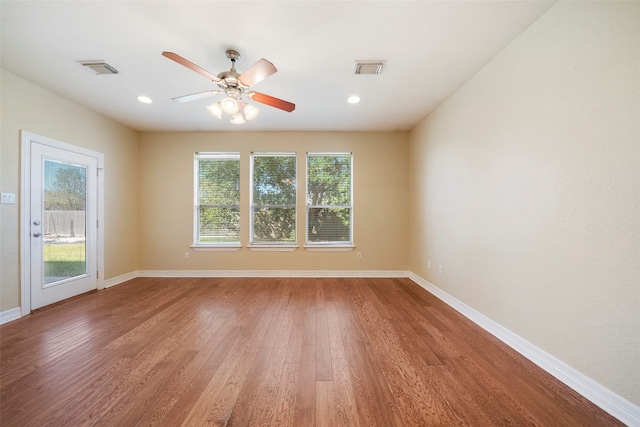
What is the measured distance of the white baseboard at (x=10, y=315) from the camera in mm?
2541

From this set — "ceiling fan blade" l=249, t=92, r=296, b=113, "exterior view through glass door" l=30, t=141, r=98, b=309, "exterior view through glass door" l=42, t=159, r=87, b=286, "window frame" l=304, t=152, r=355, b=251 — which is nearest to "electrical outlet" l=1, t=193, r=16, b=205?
"exterior view through glass door" l=30, t=141, r=98, b=309

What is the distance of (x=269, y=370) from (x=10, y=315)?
124 inches

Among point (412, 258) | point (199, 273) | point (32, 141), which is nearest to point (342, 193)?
point (412, 258)

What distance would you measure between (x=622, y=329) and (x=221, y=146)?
5.19 m

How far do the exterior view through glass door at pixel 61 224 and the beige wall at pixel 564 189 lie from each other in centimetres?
523

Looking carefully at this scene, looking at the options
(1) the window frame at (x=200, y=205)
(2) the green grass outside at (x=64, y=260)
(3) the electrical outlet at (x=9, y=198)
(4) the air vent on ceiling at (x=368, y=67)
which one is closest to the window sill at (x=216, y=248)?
(1) the window frame at (x=200, y=205)

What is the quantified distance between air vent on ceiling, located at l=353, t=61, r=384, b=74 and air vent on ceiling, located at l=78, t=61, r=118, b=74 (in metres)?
2.62

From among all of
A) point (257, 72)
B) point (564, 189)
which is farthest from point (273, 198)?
point (564, 189)

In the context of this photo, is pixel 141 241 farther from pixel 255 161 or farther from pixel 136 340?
pixel 136 340

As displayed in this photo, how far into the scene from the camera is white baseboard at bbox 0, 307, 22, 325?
2.54 metres

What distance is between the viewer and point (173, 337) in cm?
224

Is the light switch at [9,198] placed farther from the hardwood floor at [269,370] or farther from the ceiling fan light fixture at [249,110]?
the ceiling fan light fixture at [249,110]

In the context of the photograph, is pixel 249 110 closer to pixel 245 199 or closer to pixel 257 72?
pixel 257 72

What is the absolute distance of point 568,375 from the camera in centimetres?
165
